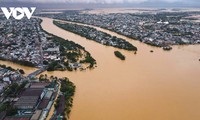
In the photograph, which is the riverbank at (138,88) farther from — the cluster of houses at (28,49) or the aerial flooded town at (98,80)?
the cluster of houses at (28,49)

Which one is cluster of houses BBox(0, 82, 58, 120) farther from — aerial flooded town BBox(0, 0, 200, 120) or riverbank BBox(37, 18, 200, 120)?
riverbank BBox(37, 18, 200, 120)

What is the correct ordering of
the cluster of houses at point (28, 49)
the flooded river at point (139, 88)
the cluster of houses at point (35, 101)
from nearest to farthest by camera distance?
the cluster of houses at point (35, 101) < the flooded river at point (139, 88) < the cluster of houses at point (28, 49)

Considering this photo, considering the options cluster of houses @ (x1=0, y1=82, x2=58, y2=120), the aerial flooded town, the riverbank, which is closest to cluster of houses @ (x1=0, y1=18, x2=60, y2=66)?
the aerial flooded town

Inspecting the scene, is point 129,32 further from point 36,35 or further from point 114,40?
point 36,35

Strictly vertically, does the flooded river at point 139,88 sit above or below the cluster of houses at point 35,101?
below

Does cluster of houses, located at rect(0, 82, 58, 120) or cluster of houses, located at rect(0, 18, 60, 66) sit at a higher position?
cluster of houses, located at rect(0, 82, 58, 120)

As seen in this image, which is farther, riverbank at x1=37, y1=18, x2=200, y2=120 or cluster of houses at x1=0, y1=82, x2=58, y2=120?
riverbank at x1=37, y1=18, x2=200, y2=120

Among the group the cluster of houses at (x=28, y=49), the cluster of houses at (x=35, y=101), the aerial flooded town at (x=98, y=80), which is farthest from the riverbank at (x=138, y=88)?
the cluster of houses at (x=28, y=49)

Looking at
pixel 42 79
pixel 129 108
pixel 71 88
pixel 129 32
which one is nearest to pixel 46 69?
pixel 42 79
